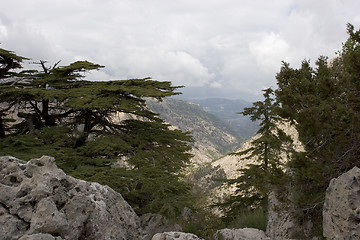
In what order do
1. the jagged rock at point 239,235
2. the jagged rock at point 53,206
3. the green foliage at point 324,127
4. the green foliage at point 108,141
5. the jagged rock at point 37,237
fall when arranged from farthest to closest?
1. the green foliage at point 108,141
2. the jagged rock at point 239,235
3. the green foliage at point 324,127
4. the jagged rock at point 53,206
5. the jagged rock at point 37,237

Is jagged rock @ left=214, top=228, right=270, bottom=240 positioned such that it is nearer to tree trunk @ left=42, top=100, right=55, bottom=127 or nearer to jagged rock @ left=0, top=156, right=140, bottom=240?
jagged rock @ left=0, top=156, right=140, bottom=240

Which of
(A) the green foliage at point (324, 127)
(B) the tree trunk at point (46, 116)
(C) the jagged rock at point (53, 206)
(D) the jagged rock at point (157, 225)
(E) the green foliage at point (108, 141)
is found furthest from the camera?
(B) the tree trunk at point (46, 116)

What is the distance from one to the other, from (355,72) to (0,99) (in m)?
16.2

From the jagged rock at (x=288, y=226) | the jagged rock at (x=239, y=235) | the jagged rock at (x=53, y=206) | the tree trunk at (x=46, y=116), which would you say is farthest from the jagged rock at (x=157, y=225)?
the tree trunk at (x=46, y=116)

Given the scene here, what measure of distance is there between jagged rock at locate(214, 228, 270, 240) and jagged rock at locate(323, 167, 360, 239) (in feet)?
9.33

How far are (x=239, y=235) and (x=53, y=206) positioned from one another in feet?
19.4

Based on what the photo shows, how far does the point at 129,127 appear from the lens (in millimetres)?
Result: 16266

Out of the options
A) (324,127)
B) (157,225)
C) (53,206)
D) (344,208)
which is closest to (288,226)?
(344,208)

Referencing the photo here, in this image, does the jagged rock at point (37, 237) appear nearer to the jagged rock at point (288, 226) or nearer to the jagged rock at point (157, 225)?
the jagged rock at point (157, 225)

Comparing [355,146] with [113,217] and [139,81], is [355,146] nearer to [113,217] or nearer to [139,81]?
[113,217]

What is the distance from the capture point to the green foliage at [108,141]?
35.2 feet

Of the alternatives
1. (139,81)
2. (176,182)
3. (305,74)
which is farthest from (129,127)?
(305,74)

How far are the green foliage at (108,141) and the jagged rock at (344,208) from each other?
16.6 feet

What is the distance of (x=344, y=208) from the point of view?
6.06m
